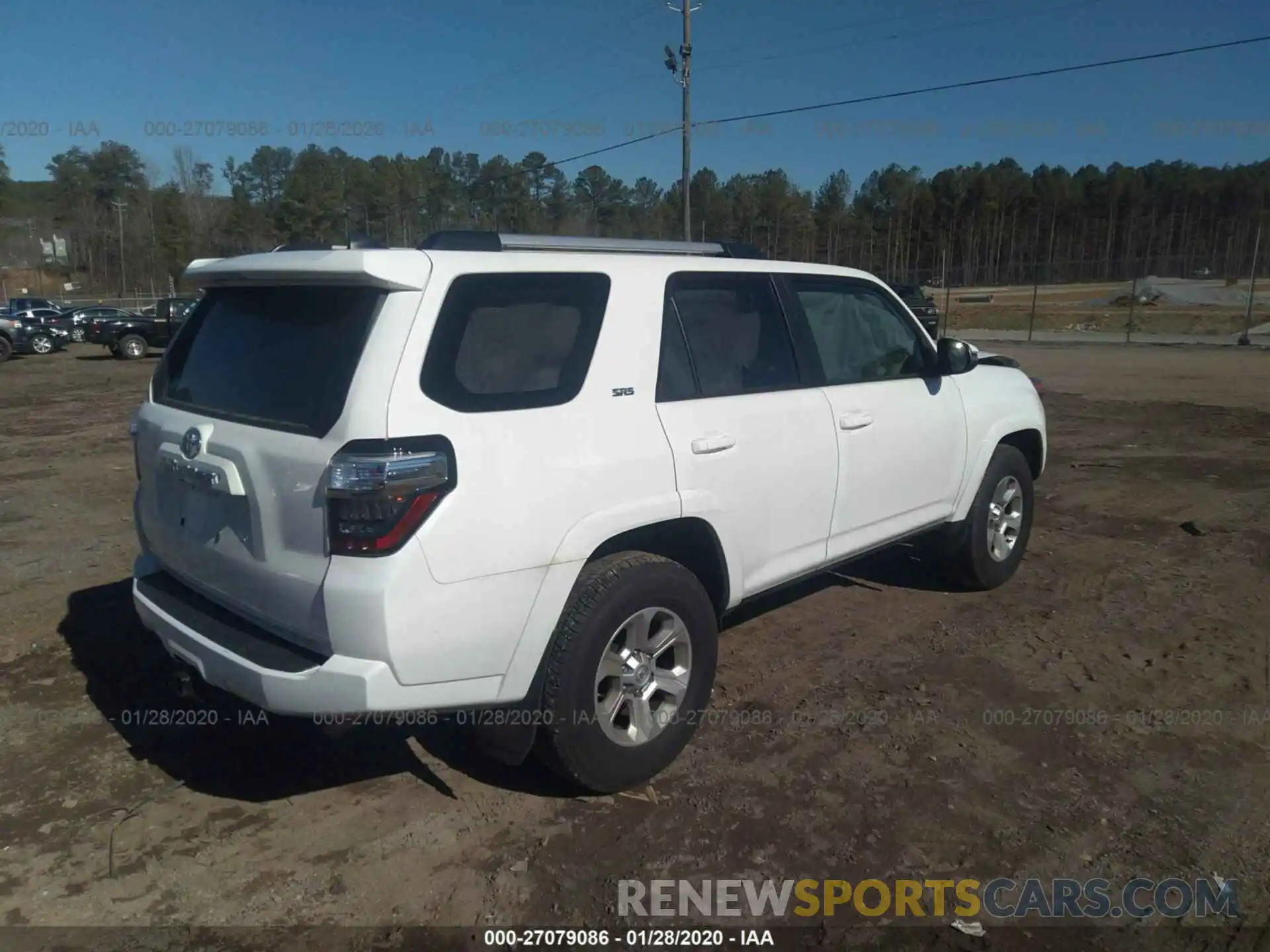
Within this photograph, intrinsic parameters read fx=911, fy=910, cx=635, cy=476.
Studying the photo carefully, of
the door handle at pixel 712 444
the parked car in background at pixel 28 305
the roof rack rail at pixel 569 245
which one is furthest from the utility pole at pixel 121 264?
the door handle at pixel 712 444

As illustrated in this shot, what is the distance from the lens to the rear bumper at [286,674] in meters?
2.62

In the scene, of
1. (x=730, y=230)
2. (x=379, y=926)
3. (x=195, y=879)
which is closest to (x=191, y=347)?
(x=195, y=879)

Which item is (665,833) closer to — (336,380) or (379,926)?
(379,926)

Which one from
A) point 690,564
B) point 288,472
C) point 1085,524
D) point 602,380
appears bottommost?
point 1085,524

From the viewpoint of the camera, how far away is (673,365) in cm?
346

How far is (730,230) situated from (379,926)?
1906 inches

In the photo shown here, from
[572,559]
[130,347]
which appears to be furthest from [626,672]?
[130,347]

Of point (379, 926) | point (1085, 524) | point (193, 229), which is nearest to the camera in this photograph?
point (379, 926)

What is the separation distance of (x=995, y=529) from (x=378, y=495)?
4049mm

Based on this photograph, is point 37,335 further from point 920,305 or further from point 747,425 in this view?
point 747,425

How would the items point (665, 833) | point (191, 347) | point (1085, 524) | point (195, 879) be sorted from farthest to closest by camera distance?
1. point (1085, 524)
2. point (191, 347)
3. point (665, 833)
4. point (195, 879)

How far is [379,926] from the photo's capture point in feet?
8.82

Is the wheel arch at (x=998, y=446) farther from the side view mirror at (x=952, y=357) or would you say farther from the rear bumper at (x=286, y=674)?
the rear bumper at (x=286, y=674)

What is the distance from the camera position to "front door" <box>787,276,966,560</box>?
4.20 metres
